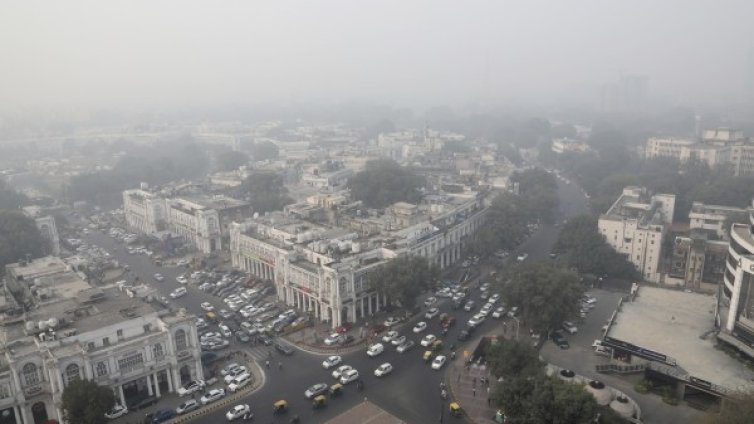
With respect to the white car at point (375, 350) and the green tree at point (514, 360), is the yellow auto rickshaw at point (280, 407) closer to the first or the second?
the white car at point (375, 350)

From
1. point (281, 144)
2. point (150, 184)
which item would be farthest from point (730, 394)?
point (281, 144)

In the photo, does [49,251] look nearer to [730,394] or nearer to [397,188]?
[397,188]

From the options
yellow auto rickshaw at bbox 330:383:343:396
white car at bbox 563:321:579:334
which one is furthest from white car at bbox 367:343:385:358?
white car at bbox 563:321:579:334

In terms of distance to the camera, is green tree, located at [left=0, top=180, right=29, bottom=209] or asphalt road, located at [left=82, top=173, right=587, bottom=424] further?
green tree, located at [left=0, top=180, right=29, bottom=209]

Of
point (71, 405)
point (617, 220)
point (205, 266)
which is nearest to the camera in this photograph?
point (71, 405)

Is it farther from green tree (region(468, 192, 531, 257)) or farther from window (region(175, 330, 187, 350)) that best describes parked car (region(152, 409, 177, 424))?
green tree (region(468, 192, 531, 257))
